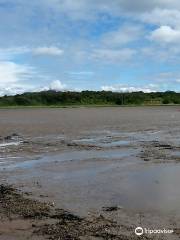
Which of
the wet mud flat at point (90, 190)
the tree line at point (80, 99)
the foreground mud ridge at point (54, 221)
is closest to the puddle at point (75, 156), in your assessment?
the wet mud flat at point (90, 190)

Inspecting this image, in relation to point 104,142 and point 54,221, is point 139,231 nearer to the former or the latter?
point 54,221

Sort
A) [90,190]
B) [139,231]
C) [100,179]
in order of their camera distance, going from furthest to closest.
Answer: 1. [100,179]
2. [90,190]
3. [139,231]

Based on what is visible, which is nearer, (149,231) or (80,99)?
(149,231)

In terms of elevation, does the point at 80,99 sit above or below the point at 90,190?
above

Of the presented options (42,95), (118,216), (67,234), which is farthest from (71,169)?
(42,95)

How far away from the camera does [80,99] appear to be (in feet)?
345

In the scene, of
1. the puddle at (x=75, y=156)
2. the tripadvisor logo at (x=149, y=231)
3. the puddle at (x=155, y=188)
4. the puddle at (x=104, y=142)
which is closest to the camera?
the tripadvisor logo at (x=149, y=231)

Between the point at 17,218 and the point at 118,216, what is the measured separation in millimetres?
1792

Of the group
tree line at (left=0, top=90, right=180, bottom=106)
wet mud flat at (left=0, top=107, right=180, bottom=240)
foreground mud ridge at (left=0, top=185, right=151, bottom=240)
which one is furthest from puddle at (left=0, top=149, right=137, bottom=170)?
tree line at (left=0, top=90, right=180, bottom=106)

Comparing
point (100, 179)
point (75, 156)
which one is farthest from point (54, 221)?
point (75, 156)

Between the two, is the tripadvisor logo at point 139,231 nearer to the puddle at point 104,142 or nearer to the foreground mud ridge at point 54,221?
the foreground mud ridge at point 54,221

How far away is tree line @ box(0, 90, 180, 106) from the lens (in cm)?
10012

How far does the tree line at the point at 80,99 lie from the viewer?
10012 cm

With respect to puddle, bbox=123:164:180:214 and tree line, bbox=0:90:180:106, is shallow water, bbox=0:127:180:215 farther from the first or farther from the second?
tree line, bbox=0:90:180:106
